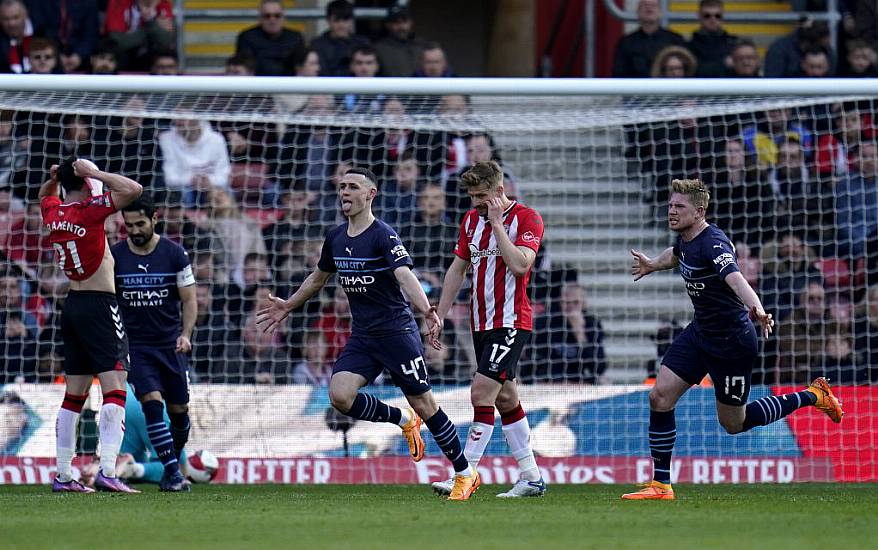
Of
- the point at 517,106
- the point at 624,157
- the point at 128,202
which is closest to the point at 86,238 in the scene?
the point at 128,202

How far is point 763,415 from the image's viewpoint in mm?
8836

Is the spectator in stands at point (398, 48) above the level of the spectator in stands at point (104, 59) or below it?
above

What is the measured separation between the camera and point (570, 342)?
12.4m

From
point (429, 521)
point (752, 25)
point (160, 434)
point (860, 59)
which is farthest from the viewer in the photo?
point (752, 25)

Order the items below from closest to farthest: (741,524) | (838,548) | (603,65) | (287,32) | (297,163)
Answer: (838,548) → (741,524) → (297,163) → (287,32) → (603,65)

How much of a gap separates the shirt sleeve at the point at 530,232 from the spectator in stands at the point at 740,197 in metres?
4.66

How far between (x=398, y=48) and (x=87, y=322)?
6167mm

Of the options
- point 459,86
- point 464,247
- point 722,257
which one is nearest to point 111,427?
point 464,247

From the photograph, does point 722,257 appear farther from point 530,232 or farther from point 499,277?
point 499,277

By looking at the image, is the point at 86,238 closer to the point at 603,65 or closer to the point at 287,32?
the point at 287,32

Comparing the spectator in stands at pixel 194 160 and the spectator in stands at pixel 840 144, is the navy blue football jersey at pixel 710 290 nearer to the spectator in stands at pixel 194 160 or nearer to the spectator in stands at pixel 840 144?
the spectator in stands at pixel 840 144

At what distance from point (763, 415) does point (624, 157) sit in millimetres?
5078

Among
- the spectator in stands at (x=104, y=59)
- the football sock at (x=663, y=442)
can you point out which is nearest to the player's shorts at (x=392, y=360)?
the football sock at (x=663, y=442)

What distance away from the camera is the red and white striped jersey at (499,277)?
8438 millimetres
